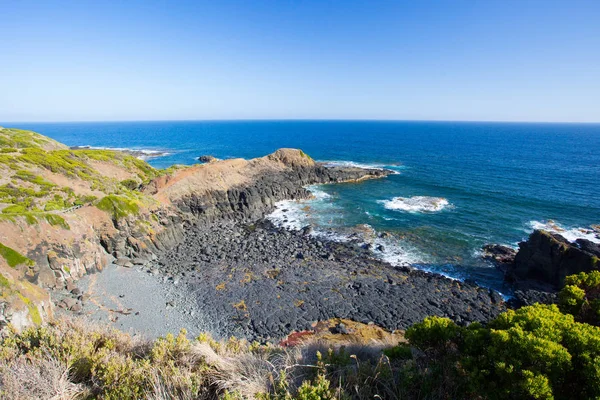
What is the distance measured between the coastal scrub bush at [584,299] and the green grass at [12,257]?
109 feet

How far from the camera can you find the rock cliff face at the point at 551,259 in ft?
88.4

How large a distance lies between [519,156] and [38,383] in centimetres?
12787

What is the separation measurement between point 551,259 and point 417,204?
25.4 m

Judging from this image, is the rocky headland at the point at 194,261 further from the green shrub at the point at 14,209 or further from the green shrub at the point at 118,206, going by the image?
the green shrub at the point at 14,209

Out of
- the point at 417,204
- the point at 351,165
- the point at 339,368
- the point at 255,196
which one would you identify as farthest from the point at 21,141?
the point at 351,165

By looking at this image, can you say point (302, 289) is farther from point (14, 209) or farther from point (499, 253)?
point (14, 209)

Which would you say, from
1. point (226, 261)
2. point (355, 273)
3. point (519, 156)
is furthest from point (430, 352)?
point (519, 156)

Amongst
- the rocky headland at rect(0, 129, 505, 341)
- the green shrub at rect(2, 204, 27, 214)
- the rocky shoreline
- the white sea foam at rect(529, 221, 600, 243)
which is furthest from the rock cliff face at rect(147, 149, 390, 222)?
the white sea foam at rect(529, 221, 600, 243)

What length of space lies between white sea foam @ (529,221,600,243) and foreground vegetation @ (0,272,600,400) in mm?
37851

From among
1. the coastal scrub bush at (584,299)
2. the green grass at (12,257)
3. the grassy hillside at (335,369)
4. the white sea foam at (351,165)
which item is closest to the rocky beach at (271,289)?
the green grass at (12,257)

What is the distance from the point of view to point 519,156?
4013 inches

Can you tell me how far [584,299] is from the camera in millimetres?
10828

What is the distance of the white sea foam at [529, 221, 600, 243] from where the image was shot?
3806cm

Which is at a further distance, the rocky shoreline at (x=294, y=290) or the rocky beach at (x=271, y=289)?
the rocky shoreline at (x=294, y=290)
